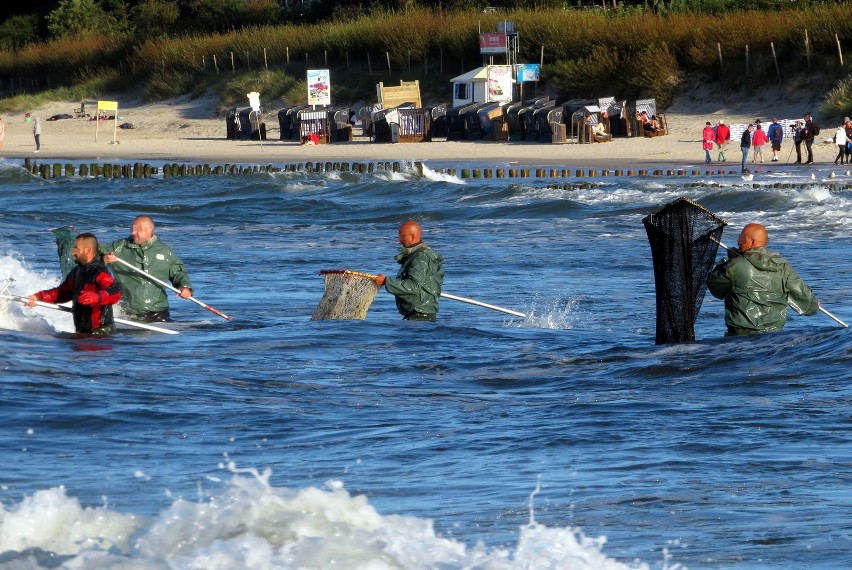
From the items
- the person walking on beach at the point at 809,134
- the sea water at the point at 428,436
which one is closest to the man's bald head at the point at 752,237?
the sea water at the point at 428,436

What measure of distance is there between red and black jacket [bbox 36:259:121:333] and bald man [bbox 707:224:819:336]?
510 cm

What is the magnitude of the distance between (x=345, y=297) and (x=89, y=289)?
3.03 metres

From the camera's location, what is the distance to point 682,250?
12.0m

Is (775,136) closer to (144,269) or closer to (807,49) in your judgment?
(807,49)

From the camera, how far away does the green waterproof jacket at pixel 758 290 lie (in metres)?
11.7

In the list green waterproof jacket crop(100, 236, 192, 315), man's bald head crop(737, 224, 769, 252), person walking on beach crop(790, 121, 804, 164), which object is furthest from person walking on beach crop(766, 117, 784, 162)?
man's bald head crop(737, 224, 769, 252)

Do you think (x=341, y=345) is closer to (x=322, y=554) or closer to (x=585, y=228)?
(x=322, y=554)

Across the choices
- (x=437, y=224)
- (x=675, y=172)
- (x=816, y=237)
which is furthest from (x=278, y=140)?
(x=816, y=237)

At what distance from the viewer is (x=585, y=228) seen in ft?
95.0

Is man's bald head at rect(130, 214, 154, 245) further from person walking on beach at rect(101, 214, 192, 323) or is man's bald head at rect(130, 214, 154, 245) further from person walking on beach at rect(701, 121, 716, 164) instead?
person walking on beach at rect(701, 121, 716, 164)

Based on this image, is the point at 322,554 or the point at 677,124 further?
the point at 677,124

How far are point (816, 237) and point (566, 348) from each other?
46.9 feet

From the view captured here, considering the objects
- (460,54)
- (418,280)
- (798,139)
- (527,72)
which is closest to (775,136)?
(798,139)

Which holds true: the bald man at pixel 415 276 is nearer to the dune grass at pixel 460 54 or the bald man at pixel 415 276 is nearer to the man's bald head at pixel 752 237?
the man's bald head at pixel 752 237
